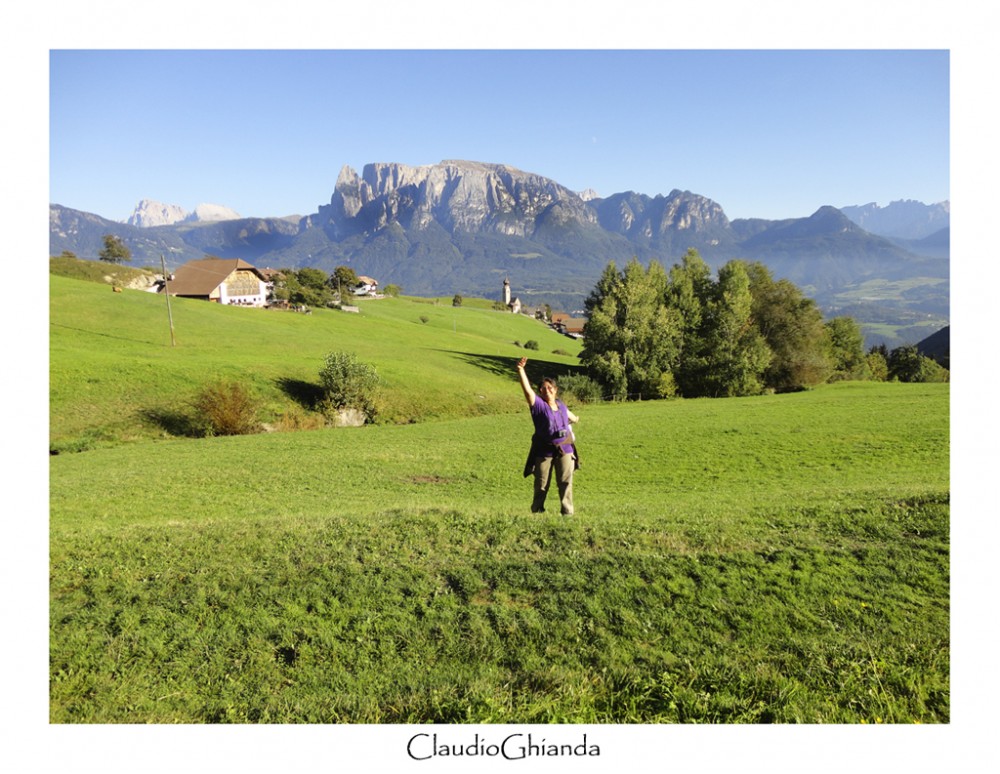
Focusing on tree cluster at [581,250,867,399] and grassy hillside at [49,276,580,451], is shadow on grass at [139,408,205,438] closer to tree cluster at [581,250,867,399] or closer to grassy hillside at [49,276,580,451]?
grassy hillside at [49,276,580,451]

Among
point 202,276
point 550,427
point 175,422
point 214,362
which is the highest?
point 202,276

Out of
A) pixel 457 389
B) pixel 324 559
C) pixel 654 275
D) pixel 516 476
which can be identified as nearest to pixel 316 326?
pixel 457 389

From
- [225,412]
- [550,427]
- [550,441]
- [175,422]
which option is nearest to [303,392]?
[225,412]

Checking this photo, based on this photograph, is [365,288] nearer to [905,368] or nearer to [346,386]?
[905,368]

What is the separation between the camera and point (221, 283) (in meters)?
113

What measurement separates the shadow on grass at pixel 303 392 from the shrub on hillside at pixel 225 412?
499 centimetres

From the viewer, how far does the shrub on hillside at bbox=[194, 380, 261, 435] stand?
34.4 metres

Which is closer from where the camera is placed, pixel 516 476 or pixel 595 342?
pixel 516 476

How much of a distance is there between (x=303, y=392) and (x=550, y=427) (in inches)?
1436

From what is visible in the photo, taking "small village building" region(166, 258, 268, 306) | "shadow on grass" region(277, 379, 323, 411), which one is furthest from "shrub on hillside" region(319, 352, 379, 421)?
"small village building" region(166, 258, 268, 306)

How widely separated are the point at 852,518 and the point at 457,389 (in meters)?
40.8

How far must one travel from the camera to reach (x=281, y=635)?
7.10 m

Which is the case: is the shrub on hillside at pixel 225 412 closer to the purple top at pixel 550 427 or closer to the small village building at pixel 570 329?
the purple top at pixel 550 427

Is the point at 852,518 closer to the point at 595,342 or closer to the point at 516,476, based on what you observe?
the point at 516,476
